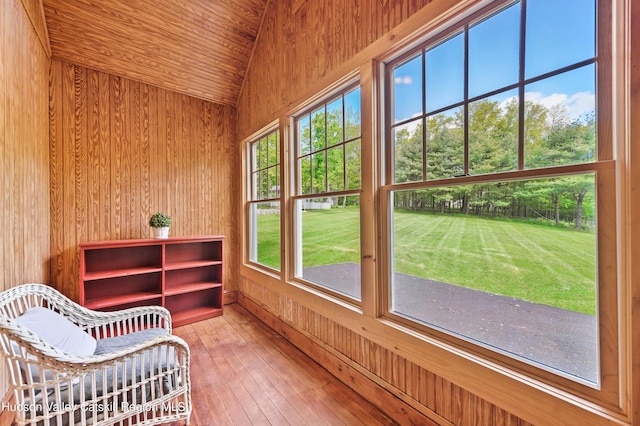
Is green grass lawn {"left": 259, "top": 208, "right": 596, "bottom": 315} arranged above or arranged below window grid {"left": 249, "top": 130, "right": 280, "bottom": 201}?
below

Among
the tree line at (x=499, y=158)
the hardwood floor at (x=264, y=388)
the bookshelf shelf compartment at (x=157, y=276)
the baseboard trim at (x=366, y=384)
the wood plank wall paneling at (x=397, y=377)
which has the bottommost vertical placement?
the hardwood floor at (x=264, y=388)

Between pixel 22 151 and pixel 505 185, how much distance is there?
334 centimetres

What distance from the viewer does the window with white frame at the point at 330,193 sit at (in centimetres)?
207

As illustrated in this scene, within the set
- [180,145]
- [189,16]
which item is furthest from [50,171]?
[189,16]

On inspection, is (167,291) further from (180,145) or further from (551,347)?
(551,347)

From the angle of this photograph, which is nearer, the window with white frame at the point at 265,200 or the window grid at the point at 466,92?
the window grid at the point at 466,92

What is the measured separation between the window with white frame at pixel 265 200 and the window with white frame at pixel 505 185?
1.66 metres

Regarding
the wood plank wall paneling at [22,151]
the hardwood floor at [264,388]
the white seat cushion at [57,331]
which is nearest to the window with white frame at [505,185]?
the hardwood floor at [264,388]

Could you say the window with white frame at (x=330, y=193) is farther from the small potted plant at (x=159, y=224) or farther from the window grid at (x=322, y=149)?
the small potted plant at (x=159, y=224)

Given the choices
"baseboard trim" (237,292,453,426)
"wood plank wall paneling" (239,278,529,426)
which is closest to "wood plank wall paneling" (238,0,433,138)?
"wood plank wall paneling" (239,278,529,426)

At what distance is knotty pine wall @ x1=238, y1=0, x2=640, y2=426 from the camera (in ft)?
4.09

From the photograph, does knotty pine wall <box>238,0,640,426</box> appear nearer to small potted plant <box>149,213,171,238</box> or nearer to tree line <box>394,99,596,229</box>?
tree line <box>394,99,596,229</box>

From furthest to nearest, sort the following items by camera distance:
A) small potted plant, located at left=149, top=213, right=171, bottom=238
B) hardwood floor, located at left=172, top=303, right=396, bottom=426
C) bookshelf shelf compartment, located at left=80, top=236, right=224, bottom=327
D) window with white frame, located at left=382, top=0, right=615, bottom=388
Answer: small potted plant, located at left=149, top=213, right=171, bottom=238 < bookshelf shelf compartment, located at left=80, top=236, right=224, bottom=327 < hardwood floor, located at left=172, top=303, right=396, bottom=426 < window with white frame, located at left=382, top=0, right=615, bottom=388

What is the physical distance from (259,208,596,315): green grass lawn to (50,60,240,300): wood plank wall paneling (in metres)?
2.63
